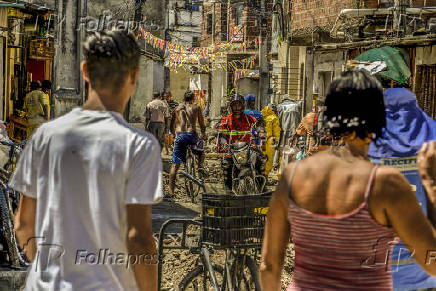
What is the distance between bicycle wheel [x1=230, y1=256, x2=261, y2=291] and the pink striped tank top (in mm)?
2788

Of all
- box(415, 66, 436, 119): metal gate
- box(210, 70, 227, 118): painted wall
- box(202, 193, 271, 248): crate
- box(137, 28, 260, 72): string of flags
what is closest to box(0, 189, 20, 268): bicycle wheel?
box(202, 193, 271, 248): crate

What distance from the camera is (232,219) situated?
16.7ft

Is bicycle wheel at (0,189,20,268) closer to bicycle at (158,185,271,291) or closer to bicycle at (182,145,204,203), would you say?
bicycle at (158,185,271,291)

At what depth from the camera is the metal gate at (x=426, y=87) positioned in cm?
1298

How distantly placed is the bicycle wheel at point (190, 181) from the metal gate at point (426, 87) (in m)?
4.32

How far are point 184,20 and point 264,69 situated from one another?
114 ft

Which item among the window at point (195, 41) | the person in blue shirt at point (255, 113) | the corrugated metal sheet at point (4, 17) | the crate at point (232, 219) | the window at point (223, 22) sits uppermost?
the window at point (223, 22)

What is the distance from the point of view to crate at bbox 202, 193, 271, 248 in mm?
5086

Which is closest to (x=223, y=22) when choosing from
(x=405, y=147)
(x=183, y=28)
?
(x=183, y=28)

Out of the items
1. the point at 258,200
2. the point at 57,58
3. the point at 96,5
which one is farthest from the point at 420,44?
the point at 96,5

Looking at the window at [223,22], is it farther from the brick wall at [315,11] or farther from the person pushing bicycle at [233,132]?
the person pushing bicycle at [233,132]

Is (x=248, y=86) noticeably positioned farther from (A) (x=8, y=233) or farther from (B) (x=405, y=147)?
(B) (x=405, y=147)

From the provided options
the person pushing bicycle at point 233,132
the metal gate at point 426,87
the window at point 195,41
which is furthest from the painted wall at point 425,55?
the window at point 195,41

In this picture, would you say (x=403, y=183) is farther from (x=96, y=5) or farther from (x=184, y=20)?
(x=184, y=20)
